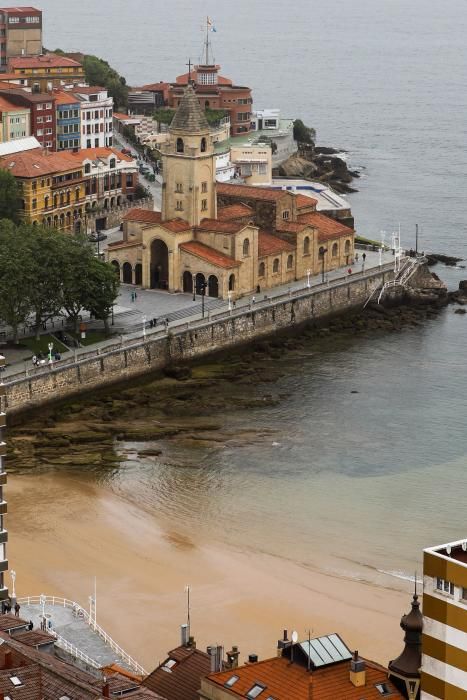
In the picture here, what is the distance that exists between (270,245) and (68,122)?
29.1 meters

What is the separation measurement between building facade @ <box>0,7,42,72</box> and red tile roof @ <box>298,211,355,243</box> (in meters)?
50.4

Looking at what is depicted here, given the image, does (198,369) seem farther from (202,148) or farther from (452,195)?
(452,195)

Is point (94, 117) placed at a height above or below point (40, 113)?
below

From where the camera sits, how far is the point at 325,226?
123m

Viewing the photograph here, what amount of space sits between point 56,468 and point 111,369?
46.3 feet

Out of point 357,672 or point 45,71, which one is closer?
point 357,672

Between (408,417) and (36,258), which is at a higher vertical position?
(36,258)

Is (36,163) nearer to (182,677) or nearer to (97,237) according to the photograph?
(97,237)

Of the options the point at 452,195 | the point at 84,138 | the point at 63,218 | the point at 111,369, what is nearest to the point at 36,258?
the point at 111,369

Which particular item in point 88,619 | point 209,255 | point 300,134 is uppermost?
point 209,255

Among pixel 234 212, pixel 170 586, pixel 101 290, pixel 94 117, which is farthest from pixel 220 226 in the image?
pixel 170 586

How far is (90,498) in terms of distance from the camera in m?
82.2

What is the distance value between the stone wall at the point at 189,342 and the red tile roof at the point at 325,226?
367 cm

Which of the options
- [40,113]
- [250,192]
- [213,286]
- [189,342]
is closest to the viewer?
[189,342]
